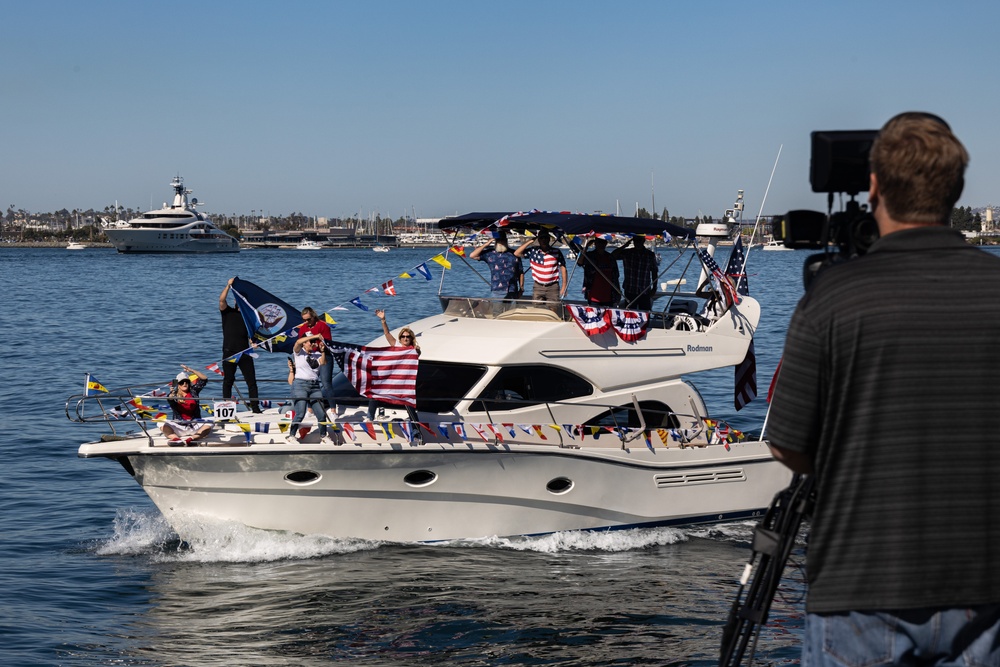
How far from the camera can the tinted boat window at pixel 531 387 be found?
1277 centimetres

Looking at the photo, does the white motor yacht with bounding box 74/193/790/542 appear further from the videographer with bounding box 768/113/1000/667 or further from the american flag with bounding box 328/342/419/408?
the videographer with bounding box 768/113/1000/667

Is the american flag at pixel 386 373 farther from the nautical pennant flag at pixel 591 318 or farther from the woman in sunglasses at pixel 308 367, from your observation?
the nautical pennant flag at pixel 591 318

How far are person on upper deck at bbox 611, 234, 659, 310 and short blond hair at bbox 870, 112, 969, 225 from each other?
35.4 feet

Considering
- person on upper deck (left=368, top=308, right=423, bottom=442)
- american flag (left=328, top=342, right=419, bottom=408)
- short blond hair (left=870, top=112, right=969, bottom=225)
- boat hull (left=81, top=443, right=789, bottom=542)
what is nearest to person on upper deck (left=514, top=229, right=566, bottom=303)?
person on upper deck (left=368, top=308, right=423, bottom=442)

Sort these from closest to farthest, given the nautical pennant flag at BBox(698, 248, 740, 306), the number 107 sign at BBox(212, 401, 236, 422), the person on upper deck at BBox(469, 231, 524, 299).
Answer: the number 107 sign at BBox(212, 401, 236, 422), the person on upper deck at BBox(469, 231, 524, 299), the nautical pennant flag at BBox(698, 248, 740, 306)

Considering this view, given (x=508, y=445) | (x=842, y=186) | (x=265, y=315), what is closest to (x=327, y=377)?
(x=265, y=315)

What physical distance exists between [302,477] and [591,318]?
3.85 metres

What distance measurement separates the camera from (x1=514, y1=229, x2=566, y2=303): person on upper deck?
1359 cm

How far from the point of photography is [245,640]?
9961 mm

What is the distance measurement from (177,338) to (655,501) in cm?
2927

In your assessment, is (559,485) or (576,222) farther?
(576,222)

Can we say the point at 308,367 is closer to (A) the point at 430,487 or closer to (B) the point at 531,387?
(A) the point at 430,487

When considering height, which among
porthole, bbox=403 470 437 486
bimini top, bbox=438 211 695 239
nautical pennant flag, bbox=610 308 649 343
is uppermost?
bimini top, bbox=438 211 695 239

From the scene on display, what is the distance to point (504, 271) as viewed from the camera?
14.0 m
